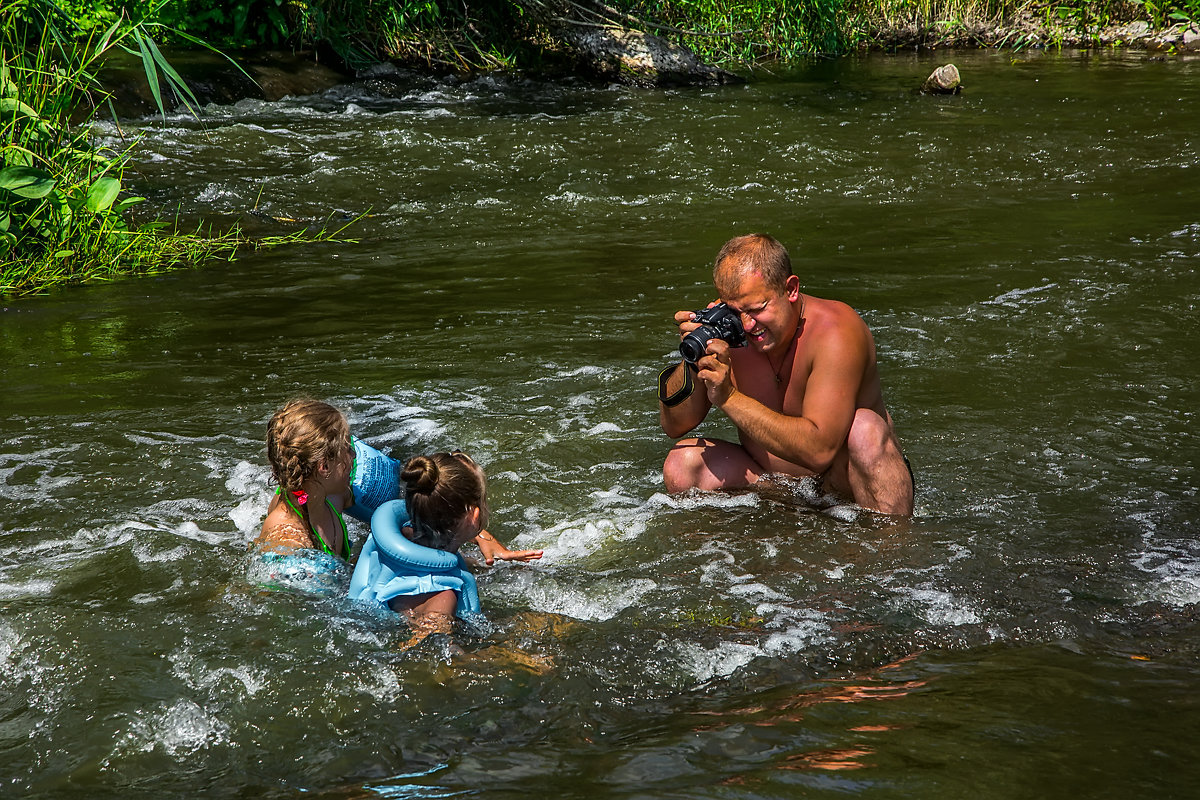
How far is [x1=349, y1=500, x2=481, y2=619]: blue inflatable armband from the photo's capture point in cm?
362

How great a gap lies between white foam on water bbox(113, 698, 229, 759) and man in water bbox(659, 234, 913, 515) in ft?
6.59

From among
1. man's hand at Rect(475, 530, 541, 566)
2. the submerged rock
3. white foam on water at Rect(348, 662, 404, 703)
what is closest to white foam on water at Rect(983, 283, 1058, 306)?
man's hand at Rect(475, 530, 541, 566)

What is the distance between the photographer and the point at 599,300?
734 centimetres

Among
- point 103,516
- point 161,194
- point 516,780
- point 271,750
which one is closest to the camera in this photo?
point 516,780

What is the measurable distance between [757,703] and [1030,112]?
12.2 m

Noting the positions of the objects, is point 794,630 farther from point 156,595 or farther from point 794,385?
point 156,595

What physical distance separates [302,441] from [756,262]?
1725 millimetres

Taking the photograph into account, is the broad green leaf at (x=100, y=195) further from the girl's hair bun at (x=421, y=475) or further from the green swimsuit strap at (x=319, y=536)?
the girl's hair bun at (x=421, y=475)

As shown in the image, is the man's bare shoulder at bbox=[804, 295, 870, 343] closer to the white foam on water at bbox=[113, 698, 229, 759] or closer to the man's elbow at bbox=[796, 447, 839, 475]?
the man's elbow at bbox=[796, 447, 839, 475]

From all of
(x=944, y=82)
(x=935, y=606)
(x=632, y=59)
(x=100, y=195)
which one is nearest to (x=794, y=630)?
(x=935, y=606)

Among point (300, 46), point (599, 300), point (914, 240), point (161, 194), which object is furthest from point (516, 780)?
point (300, 46)

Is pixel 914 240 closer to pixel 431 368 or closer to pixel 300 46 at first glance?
pixel 431 368

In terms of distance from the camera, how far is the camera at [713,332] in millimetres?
4055

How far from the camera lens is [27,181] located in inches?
283
